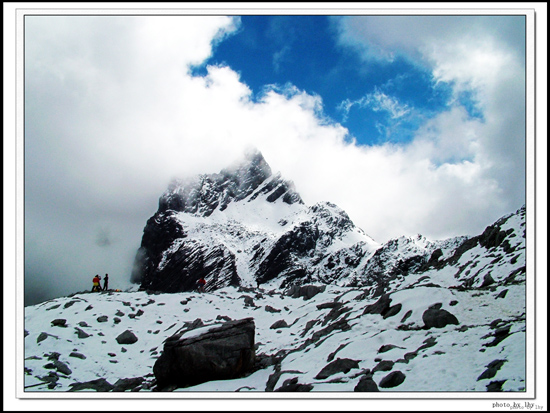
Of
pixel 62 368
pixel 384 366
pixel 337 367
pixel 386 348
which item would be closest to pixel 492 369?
pixel 384 366

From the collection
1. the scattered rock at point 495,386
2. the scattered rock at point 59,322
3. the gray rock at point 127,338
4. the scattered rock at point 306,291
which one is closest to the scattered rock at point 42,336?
the scattered rock at point 59,322

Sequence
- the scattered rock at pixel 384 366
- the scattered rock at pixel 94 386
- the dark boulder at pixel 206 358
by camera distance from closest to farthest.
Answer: the scattered rock at pixel 384 366 → the dark boulder at pixel 206 358 → the scattered rock at pixel 94 386

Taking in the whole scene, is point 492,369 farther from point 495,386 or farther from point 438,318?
point 438,318

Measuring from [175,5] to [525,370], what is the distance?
53.9ft

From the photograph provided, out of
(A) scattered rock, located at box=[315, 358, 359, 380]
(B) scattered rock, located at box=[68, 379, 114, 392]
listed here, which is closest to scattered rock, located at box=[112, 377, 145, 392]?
(B) scattered rock, located at box=[68, 379, 114, 392]

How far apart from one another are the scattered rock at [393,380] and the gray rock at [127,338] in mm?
19966

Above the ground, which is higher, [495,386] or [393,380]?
[495,386]

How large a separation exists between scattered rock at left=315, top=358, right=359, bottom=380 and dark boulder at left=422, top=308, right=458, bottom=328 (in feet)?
15.2

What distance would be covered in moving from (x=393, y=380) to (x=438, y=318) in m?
5.97

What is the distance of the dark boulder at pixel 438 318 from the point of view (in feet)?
50.3

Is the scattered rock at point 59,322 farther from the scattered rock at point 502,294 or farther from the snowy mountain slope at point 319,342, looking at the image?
the scattered rock at point 502,294

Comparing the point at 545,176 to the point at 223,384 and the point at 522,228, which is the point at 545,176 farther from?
the point at 522,228

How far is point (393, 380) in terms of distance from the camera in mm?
10852

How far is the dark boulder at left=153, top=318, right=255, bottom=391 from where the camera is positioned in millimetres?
15469
